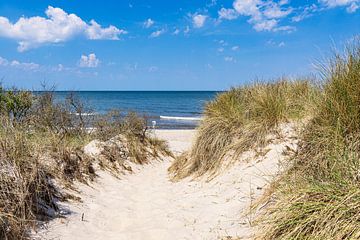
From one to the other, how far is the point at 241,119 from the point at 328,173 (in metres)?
4.04

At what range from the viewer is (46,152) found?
7.23m

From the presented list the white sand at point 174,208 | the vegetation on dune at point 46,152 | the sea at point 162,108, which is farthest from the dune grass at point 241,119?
the vegetation on dune at point 46,152

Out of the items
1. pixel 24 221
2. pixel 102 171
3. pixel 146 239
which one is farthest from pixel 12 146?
pixel 102 171

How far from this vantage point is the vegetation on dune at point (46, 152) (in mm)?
4801

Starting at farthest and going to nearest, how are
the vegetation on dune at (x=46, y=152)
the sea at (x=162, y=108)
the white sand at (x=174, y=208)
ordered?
the sea at (x=162, y=108) → the white sand at (x=174, y=208) → the vegetation on dune at (x=46, y=152)

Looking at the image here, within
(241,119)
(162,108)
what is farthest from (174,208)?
(162,108)

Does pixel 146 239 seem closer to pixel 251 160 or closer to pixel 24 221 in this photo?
pixel 24 221

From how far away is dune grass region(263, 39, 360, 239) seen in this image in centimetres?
344

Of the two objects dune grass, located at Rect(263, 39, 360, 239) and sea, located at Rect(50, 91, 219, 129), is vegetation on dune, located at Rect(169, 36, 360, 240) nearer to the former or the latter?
dune grass, located at Rect(263, 39, 360, 239)

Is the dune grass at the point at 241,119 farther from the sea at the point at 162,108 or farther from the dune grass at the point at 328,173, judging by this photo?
the dune grass at the point at 328,173

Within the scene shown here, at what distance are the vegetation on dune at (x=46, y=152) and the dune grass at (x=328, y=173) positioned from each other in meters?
3.09

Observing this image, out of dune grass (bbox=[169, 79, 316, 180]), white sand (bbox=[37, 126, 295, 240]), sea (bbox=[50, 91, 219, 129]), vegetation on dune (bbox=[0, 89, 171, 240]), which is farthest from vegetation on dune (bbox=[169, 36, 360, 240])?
vegetation on dune (bbox=[0, 89, 171, 240])

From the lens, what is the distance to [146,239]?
5.18 meters

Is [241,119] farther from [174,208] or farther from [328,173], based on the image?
[328,173]
